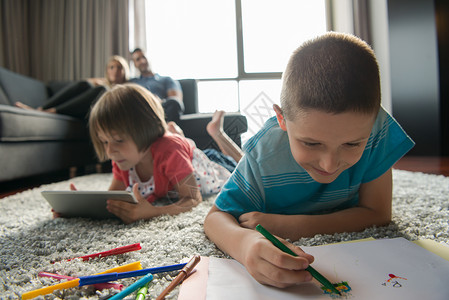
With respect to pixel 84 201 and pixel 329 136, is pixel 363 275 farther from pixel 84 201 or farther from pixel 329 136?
pixel 84 201

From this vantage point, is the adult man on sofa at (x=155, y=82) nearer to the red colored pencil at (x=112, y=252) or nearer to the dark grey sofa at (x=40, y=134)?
the dark grey sofa at (x=40, y=134)

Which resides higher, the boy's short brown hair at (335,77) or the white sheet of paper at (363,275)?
the boy's short brown hair at (335,77)

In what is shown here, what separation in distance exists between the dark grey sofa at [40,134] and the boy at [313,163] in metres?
1.03

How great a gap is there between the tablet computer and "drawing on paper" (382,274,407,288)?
1.79ft

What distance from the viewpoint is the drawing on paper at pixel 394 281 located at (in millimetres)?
383

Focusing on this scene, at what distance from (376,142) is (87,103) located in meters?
1.89

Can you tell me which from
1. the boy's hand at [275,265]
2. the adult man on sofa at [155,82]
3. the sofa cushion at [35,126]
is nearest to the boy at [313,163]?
the boy's hand at [275,265]

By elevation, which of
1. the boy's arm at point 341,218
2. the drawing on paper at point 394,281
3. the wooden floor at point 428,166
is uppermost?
the boy's arm at point 341,218

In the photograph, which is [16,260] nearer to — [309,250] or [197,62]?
[309,250]

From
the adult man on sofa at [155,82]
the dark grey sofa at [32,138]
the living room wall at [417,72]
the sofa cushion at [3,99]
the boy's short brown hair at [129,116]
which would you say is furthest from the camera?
the living room wall at [417,72]

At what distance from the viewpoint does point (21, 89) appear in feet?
7.54

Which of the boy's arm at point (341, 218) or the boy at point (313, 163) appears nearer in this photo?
the boy at point (313, 163)

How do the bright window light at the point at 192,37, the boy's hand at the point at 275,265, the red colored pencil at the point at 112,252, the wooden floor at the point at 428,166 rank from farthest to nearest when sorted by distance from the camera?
the bright window light at the point at 192,37, the wooden floor at the point at 428,166, the red colored pencil at the point at 112,252, the boy's hand at the point at 275,265

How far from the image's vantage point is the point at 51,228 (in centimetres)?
76
